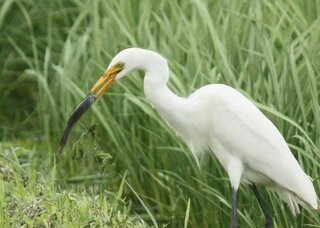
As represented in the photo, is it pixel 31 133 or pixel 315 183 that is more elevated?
pixel 315 183

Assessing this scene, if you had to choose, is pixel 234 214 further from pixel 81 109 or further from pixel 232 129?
pixel 81 109

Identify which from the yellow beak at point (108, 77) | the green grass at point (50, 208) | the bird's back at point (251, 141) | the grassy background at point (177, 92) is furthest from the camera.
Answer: the grassy background at point (177, 92)

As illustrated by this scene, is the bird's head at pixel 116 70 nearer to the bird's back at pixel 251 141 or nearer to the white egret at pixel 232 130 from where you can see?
the white egret at pixel 232 130

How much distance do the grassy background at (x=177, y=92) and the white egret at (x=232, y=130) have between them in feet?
0.47

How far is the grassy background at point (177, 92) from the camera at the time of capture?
16.5 ft

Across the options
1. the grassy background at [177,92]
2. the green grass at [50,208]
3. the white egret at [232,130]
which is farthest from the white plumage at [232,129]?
the green grass at [50,208]

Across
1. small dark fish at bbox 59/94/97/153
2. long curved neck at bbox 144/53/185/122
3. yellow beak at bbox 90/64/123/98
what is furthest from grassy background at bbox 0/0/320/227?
long curved neck at bbox 144/53/185/122

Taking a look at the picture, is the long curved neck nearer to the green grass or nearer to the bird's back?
the bird's back

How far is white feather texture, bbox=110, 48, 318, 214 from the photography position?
4.61 meters

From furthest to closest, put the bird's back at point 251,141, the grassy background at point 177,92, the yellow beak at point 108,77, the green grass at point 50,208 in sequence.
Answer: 1. the grassy background at point 177,92
2. the bird's back at point 251,141
3. the yellow beak at point 108,77
4. the green grass at point 50,208

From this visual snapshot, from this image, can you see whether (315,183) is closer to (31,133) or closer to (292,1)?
(292,1)

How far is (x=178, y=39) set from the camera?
5793mm

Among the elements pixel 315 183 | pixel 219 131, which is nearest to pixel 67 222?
pixel 219 131

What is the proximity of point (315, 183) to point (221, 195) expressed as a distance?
400 millimetres
